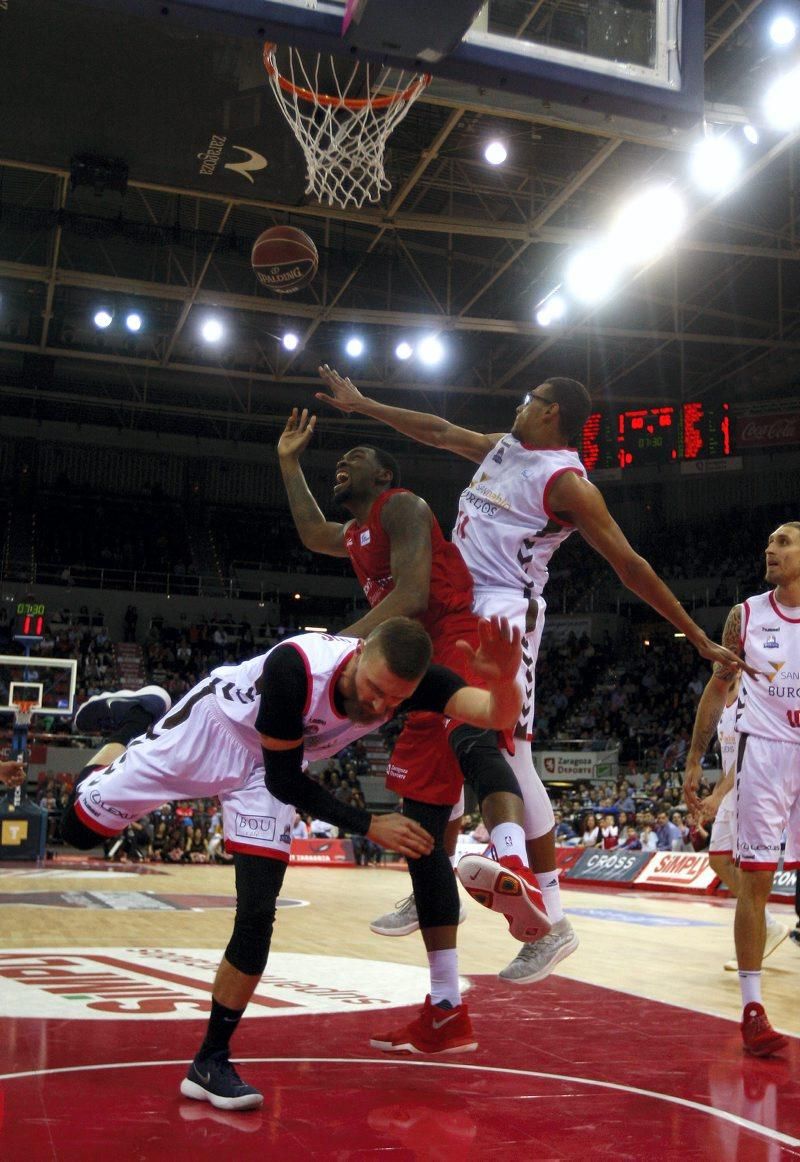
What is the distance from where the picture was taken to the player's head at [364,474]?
502 cm

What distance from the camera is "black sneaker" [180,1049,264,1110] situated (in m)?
3.43

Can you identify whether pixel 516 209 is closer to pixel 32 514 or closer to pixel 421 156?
pixel 421 156

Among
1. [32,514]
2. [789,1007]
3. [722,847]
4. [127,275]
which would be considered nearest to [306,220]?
[127,275]

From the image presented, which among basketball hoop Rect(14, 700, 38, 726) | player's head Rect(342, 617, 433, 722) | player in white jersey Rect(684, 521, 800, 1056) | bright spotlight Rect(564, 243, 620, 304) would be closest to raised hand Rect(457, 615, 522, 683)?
player's head Rect(342, 617, 433, 722)

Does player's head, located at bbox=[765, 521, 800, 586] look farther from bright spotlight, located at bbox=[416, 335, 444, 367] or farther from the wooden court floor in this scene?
bright spotlight, located at bbox=[416, 335, 444, 367]

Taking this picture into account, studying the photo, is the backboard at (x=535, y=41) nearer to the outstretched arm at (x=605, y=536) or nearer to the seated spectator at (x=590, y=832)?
the outstretched arm at (x=605, y=536)

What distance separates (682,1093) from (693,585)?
27.5 metres

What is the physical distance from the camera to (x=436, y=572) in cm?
471

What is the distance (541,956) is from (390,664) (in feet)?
5.19

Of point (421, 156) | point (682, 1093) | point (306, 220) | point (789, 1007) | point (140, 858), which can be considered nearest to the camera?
point (682, 1093)

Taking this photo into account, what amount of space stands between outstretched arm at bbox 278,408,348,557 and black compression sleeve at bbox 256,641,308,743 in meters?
1.79

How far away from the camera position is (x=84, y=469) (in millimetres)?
32969

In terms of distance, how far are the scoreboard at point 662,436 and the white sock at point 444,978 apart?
21248mm

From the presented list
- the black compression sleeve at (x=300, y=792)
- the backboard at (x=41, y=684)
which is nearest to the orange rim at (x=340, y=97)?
the black compression sleeve at (x=300, y=792)
